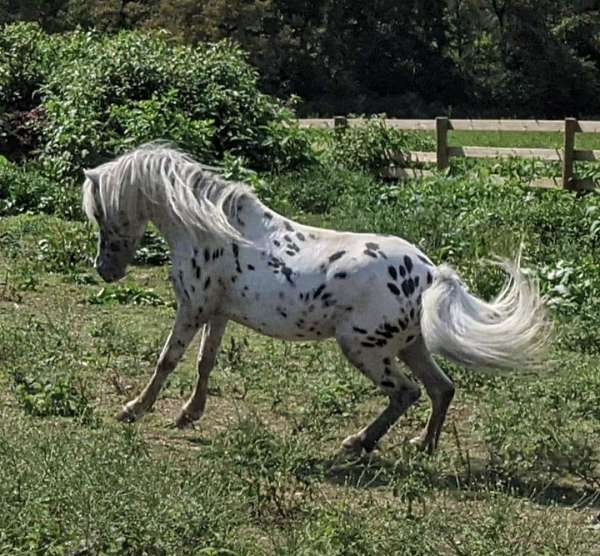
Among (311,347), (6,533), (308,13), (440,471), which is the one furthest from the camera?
(308,13)

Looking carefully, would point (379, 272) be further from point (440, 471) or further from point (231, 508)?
point (231, 508)

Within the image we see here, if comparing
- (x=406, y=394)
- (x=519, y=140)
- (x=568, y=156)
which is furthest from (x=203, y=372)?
(x=519, y=140)

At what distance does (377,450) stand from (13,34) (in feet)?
54.8

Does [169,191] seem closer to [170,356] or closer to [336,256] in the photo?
[170,356]

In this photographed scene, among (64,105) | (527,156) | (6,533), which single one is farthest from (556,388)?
(64,105)

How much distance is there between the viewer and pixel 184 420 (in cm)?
750

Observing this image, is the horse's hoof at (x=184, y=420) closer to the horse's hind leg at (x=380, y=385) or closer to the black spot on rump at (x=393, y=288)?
the horse's hind leg at (x=380, y=385)

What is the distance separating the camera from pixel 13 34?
72.9 feet

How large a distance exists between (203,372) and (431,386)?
1335 millimetres

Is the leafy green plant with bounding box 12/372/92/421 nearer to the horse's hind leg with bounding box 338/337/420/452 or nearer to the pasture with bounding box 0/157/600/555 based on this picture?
the pasture with bounding box 0/157/600/555

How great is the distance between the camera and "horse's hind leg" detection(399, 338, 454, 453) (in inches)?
281

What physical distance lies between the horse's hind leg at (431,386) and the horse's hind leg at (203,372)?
1111 mm

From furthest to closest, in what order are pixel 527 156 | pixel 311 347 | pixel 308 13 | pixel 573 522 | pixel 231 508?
pixel 308 13, pixel 527 156, pixel 311 347, pixel 573 522, pixel 231 508

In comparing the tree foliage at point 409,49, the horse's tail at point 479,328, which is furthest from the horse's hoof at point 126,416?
the tree foliage at point 409,49
